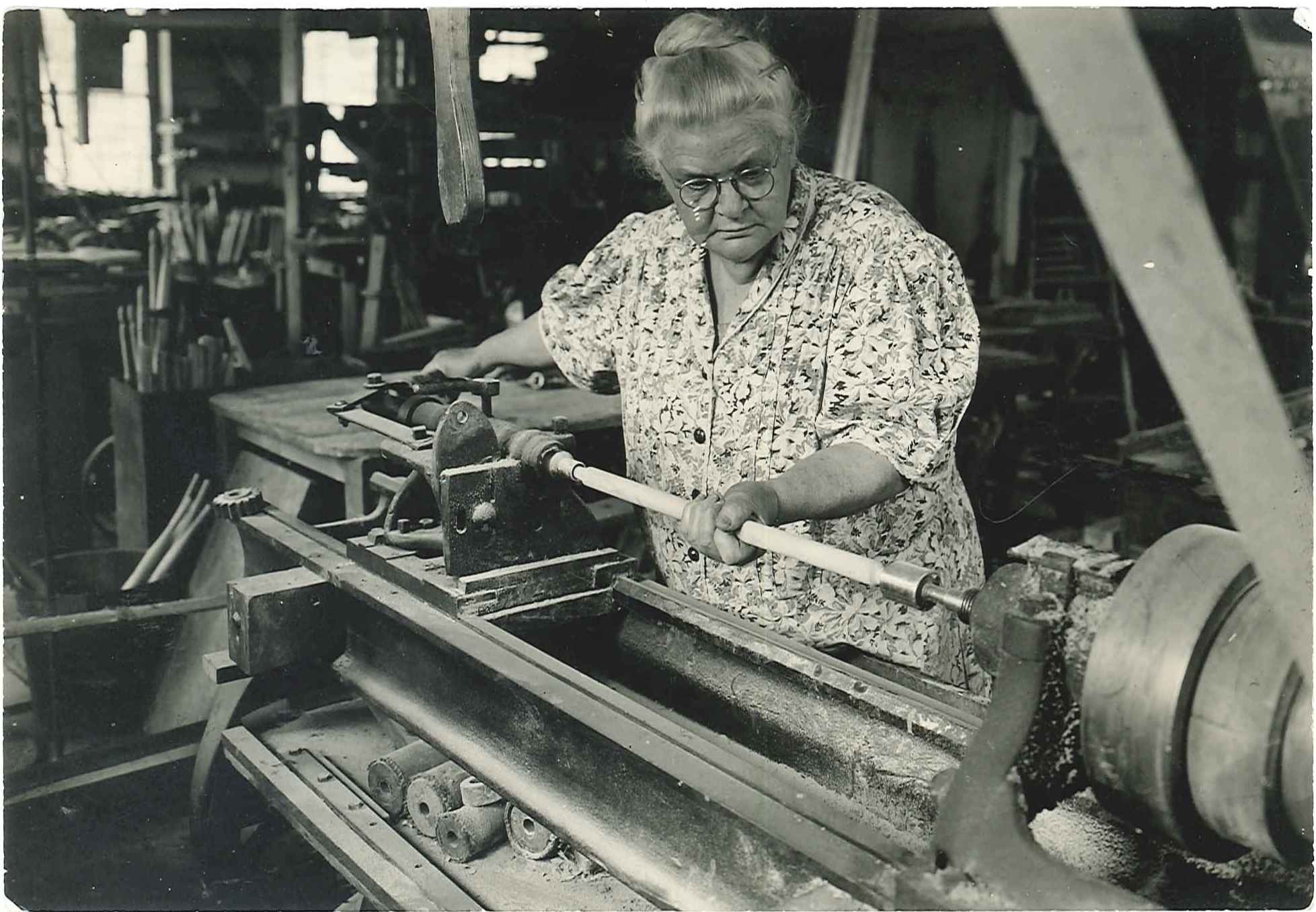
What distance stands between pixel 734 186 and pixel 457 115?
0.47 metres

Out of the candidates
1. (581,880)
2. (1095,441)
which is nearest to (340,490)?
(581,880)

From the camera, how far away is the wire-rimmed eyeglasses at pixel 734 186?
6.20 ft

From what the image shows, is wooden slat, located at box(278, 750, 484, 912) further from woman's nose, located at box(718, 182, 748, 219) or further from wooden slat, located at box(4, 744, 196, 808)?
woman's nose, located at box(718, 182, 748, 219)

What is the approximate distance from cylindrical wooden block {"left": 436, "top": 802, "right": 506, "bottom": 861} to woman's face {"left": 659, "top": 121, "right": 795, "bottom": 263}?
99 centimetres

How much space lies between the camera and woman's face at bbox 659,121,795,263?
186 cm

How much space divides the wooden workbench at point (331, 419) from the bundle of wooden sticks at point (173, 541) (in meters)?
0.18

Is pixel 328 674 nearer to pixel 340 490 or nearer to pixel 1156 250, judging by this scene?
pixel 340 490

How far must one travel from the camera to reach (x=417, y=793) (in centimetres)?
180

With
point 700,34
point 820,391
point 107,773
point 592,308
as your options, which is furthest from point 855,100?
point 107,773

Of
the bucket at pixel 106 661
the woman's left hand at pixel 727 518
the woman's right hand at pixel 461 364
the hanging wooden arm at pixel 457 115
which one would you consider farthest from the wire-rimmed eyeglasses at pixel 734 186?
the bucket at pixel 106 661

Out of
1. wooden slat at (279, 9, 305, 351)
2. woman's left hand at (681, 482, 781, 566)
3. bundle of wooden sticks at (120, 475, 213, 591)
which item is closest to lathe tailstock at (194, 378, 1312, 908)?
woman's left hand at (681, 482, 781, 566)

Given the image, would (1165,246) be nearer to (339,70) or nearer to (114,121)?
(339,70)

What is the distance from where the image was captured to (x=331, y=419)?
138 inches

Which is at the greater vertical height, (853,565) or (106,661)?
(853,565)
